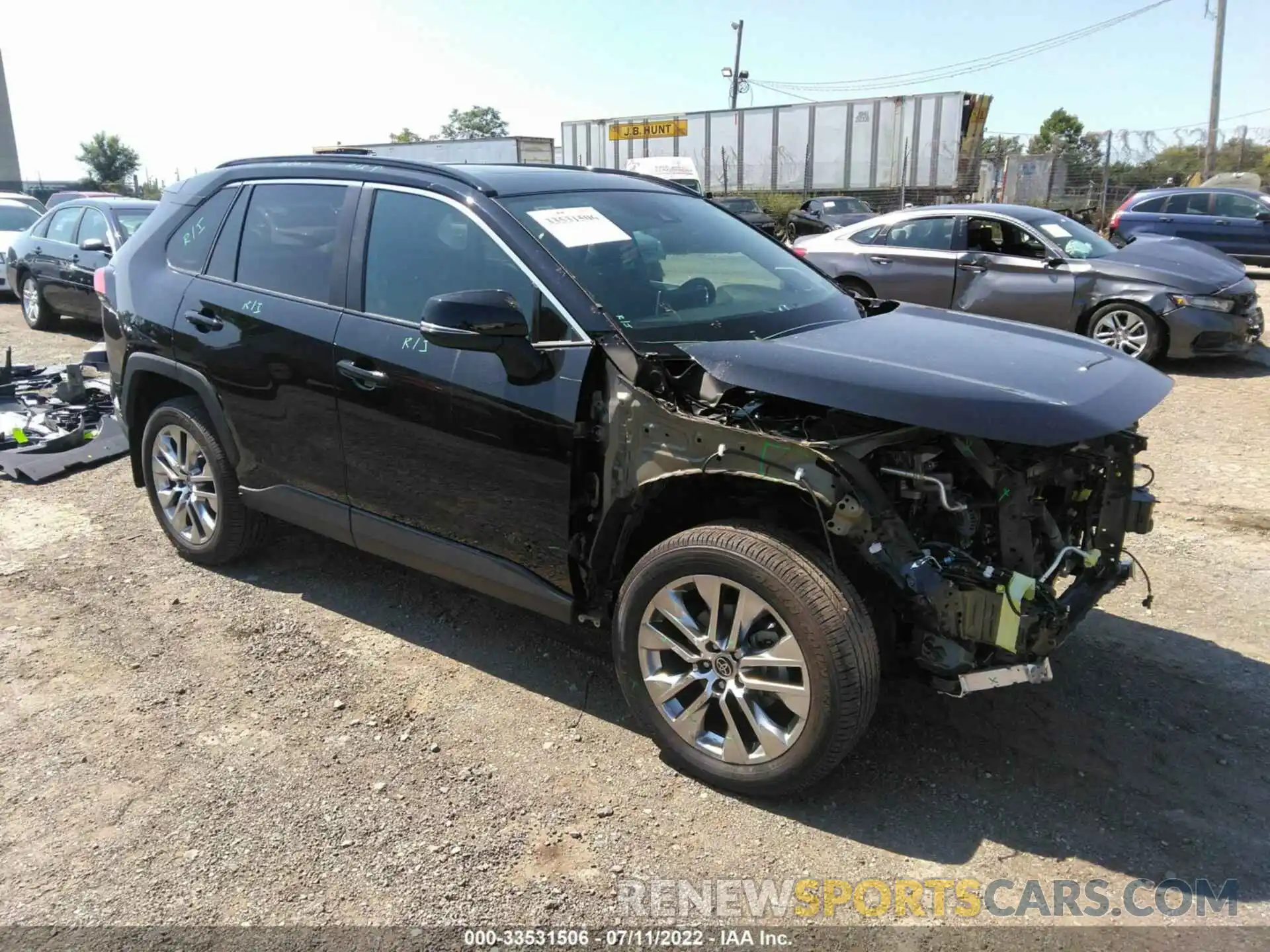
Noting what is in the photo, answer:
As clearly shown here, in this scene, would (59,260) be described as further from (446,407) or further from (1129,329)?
(1129,329)

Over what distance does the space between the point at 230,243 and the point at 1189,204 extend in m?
17.9

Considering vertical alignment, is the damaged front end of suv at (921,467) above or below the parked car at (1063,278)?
below

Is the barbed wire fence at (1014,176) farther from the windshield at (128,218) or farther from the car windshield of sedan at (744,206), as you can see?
the windshield at (128,218)

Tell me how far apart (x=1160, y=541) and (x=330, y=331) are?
442cm

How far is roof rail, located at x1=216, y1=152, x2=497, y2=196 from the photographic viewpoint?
366cm

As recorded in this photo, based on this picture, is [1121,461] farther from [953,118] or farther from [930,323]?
[953,118]

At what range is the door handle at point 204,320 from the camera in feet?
14.1

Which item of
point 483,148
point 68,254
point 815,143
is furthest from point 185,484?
point 815,143

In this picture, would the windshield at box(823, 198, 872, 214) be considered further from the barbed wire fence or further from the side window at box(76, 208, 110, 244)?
the side window at box(76, 208, 110, 244)

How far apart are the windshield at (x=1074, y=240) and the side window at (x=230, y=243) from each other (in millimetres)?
7904

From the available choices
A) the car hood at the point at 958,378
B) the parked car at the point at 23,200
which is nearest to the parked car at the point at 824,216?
the parked car at the point at 23,200

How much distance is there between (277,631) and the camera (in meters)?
4.21

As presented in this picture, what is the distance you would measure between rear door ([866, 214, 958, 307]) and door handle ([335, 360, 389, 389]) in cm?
744

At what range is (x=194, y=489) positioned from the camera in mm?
4730
